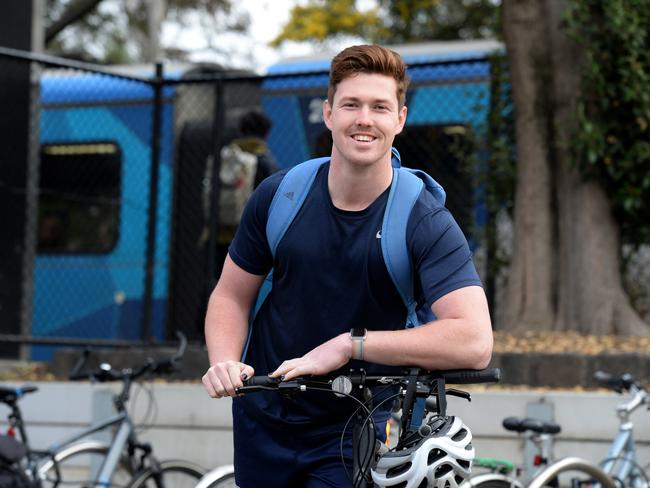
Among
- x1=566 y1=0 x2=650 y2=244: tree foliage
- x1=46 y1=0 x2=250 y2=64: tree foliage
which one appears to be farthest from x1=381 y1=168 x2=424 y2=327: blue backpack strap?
x1=46 y1=0 x2=250 y2=64: tree foliage

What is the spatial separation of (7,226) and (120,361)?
79.5 inches

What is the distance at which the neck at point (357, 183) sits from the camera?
134 inches

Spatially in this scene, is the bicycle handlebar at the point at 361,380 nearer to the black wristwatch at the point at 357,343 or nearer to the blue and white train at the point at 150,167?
the black wristwatch at the point at 357,343

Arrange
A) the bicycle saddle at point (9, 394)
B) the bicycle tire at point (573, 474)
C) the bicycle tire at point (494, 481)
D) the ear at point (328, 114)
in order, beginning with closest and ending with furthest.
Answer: the ear at point (328, 114) < the bicycle tire at point (494, 481) < the bicycle tire at point (573, 474) < the bicycle saddle at point (9, 394)

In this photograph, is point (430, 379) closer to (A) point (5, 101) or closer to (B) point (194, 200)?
(A) point (5, 101)

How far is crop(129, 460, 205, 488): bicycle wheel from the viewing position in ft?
22.4

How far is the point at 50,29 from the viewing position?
1462 cm

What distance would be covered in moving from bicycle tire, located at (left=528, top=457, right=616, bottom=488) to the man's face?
10.6ft

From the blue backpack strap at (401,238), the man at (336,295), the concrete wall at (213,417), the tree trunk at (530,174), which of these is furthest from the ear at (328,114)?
the tree trunk at (530,174)

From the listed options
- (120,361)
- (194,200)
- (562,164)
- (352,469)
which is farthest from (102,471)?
(194,200)

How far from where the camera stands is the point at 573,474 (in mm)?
6852

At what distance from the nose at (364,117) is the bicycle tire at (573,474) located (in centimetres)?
331

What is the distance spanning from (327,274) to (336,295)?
0.20 ft

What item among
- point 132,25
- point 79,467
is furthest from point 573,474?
point 132,25
